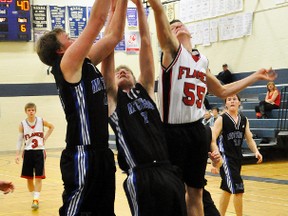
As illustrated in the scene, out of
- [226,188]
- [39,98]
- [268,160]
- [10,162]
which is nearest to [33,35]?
[39,98]

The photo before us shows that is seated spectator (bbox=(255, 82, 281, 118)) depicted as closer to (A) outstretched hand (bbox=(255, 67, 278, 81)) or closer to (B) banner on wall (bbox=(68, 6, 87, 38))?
(B) banner on wall (bbox=(68, 6, 87, 38))

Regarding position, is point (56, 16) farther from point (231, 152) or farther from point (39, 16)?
point (231, 152)

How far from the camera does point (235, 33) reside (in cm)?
1803

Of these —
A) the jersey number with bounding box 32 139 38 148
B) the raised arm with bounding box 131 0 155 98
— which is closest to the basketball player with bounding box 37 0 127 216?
the raised arm with bounding box 131 0 155 98

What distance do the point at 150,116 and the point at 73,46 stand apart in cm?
79

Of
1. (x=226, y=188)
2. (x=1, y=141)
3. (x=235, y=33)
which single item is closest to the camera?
(x=226, y=188)

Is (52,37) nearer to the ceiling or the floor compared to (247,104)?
nearer to the ceiling

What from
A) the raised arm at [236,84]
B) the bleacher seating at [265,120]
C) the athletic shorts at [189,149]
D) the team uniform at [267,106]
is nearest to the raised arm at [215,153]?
the raised arm at [236,84]

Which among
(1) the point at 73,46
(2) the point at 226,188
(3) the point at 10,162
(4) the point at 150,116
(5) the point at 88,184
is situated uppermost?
(1) the point at 73,46

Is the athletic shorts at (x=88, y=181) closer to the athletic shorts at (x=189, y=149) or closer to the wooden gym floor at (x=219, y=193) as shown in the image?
the athletic shorts at (x=189, y=149)

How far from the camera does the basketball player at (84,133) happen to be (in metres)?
3.76

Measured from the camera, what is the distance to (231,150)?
6.89 meters

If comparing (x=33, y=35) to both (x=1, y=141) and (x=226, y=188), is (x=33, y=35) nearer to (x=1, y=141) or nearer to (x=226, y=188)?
(x=1, y=141)

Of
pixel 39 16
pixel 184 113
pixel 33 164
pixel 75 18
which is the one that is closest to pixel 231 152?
pixel 184 113
